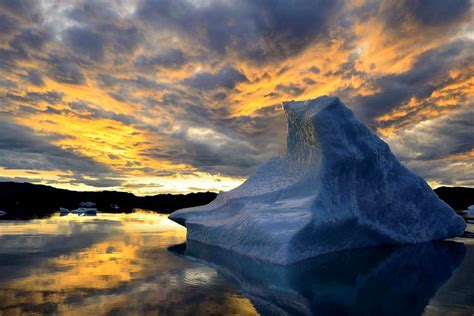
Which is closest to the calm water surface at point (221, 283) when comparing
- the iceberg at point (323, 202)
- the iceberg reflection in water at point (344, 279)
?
the iceberg reflection in water at point (344, 279)

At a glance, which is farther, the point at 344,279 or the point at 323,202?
the point at 323,202

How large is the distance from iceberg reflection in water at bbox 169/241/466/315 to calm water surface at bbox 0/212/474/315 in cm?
3

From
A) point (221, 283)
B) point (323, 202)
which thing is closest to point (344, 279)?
point (221, 283)

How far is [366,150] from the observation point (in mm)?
17344

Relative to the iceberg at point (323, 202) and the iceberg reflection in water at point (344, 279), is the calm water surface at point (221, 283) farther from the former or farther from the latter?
the iceberg at point (323, 202)

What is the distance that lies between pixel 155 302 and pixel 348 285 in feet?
17.4

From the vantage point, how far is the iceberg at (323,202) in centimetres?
1409

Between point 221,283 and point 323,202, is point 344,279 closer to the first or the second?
point 221,283

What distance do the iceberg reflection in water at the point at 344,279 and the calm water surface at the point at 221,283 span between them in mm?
26

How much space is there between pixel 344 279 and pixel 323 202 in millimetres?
4306

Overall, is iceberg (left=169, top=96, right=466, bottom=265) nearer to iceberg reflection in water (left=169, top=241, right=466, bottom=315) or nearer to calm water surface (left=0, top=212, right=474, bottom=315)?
iceberg reflection in water (left=169, top=241, right=466, bottom=315)

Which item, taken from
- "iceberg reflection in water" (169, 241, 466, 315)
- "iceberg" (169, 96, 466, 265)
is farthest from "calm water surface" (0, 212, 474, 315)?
"iceberg" (169, 96, 466, 265)

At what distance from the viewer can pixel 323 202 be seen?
14883 millimetres

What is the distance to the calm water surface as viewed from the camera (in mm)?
7555
